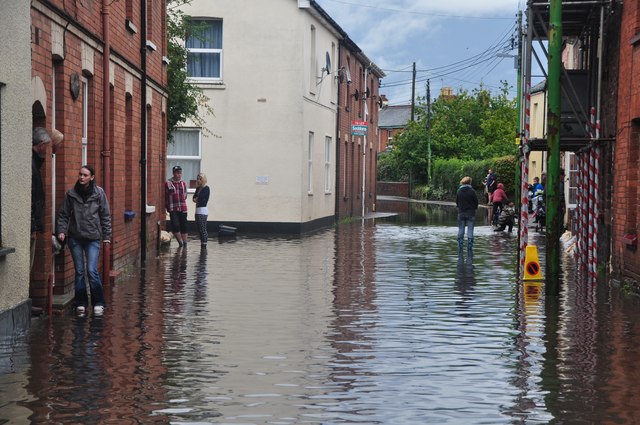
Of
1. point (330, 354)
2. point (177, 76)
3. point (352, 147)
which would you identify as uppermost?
point (177, 76)

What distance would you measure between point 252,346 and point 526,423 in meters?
4.04

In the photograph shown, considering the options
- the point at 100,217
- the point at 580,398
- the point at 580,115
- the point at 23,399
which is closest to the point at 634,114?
the point at 580,115

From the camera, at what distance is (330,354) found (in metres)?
10.5

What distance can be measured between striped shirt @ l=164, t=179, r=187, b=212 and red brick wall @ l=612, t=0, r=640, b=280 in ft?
34.0

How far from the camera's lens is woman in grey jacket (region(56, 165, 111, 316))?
521 inches

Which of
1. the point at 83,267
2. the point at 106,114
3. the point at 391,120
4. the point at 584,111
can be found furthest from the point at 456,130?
the point at 83,267

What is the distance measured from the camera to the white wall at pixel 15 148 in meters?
11.4

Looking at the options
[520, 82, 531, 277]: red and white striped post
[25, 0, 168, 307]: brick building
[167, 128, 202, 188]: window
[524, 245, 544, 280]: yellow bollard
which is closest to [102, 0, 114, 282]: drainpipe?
[25, 0, 168, 307]: brick building

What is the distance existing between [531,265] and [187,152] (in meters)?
17.2

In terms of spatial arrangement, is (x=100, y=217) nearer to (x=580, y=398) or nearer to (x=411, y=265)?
(x=580, y=398)

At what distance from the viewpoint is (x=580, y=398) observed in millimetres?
8461

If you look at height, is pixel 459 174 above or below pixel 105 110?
below

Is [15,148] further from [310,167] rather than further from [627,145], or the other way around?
[310,167]

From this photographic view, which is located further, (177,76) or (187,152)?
(187,152)
